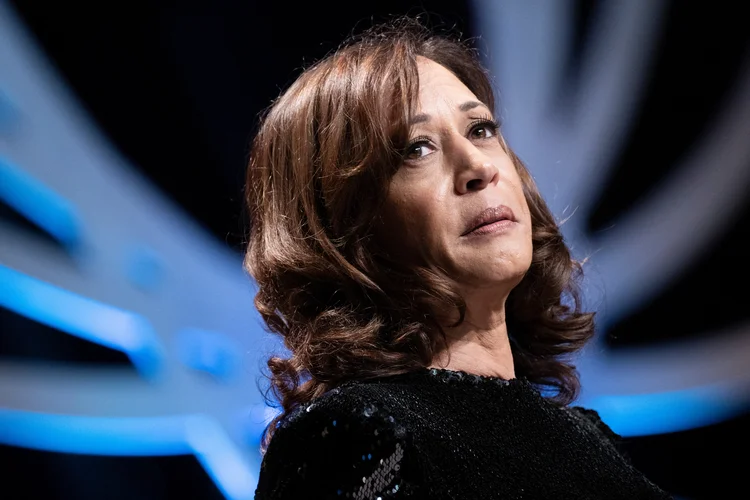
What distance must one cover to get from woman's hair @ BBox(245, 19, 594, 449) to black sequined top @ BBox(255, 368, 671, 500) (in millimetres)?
75

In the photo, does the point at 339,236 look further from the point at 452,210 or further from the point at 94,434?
the point at 94,434

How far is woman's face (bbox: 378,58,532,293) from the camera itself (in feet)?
3.72

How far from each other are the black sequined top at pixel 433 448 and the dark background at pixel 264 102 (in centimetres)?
90

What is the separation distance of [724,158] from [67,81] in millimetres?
1677

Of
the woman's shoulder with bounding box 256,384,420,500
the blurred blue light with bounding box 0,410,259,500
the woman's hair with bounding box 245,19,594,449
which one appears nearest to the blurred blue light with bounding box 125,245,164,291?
the blurred blue light with bounding box 0,410,259,500

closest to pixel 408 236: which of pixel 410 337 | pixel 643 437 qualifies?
pixel 410 337

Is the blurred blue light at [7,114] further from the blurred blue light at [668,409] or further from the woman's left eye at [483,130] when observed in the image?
the blurred blue light at [668,409]

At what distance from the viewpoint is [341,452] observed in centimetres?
89

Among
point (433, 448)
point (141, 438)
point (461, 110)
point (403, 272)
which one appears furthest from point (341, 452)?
point (141, 438)

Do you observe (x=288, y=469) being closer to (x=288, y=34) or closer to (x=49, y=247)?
(x=49, y=247)

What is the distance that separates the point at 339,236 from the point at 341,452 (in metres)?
0.38

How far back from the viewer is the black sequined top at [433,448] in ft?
2.85

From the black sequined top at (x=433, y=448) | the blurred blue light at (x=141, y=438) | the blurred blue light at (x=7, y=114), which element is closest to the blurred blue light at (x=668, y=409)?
the black sequined top at (x=433, y=448)

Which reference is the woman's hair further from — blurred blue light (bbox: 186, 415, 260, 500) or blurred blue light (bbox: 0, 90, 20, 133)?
blurred blue light (bbox: 0, 90, 20, 133)
